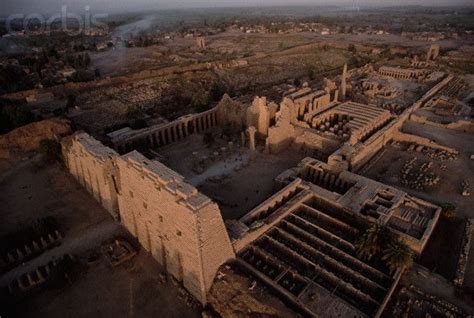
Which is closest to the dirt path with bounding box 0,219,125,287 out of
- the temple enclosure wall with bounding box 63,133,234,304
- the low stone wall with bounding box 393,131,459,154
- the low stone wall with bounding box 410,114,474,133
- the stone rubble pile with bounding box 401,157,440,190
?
the temple enclosure wall with bounding box 63,133,234,304

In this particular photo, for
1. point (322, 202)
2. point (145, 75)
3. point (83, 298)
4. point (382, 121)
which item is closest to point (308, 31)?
point (145, 75)

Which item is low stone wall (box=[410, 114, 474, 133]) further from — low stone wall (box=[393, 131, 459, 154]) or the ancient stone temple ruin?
the ancient stone temple ruin

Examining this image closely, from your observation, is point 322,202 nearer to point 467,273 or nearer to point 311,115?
point 467,273

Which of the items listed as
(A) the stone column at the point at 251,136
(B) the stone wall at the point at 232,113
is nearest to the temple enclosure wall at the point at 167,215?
(A) the stone column at the point at 251,136

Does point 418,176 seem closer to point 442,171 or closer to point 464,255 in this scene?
point 442,171

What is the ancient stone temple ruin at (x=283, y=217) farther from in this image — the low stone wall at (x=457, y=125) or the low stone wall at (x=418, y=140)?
the low stone wall at (x=457, y=125)

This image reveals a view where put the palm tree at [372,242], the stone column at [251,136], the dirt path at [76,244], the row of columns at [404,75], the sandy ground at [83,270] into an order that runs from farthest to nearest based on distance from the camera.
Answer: the row of columns at [404,75]
the stone column at [251,136]
the dirt path at [76,244]
the palm tree at [372,242]
the sandy ground at [83,270]

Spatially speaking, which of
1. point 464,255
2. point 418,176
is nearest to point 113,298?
point 464,255
